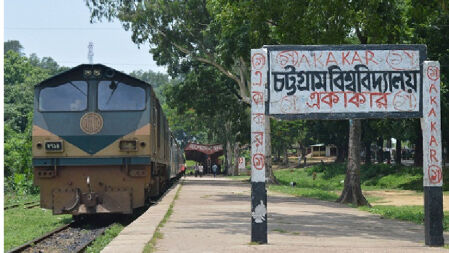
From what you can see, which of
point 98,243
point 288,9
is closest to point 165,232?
point 98,243

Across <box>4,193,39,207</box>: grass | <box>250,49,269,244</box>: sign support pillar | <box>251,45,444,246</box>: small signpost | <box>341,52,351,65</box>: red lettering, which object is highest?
<box>341,52,351,65</box>: red lettering

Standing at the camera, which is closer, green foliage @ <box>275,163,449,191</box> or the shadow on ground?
the shadow on ground

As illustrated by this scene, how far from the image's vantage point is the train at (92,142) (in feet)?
48.9

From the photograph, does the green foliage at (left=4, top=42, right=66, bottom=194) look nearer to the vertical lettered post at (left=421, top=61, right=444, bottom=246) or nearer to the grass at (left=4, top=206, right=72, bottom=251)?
the grass at (left=4, top=206, right=72, bottom=251)

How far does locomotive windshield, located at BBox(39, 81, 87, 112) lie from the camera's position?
1538 centimetres

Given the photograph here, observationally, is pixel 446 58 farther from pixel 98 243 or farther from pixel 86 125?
pixel 98 243

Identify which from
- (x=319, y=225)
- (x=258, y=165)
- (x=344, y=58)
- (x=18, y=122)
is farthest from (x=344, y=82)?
(x=18, y=122)

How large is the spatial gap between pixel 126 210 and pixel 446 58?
2177 centimetres

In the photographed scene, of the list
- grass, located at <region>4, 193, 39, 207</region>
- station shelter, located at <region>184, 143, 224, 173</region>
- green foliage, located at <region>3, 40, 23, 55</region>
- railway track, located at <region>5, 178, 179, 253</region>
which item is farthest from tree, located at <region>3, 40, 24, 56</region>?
railway track, located at <region>5, 178, 179, 253</region>

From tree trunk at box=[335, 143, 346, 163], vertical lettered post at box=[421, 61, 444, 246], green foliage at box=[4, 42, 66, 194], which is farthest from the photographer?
tree trunk at box=[335, 143, 346, 163]

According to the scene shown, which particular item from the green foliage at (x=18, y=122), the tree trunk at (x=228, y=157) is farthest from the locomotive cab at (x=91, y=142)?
the tree trunk at (x=228, y=157)

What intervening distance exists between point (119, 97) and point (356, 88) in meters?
7.21

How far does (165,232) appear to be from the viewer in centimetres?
1120

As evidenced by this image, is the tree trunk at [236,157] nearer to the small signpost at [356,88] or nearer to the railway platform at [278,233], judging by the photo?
the railway platform at [278,233]
